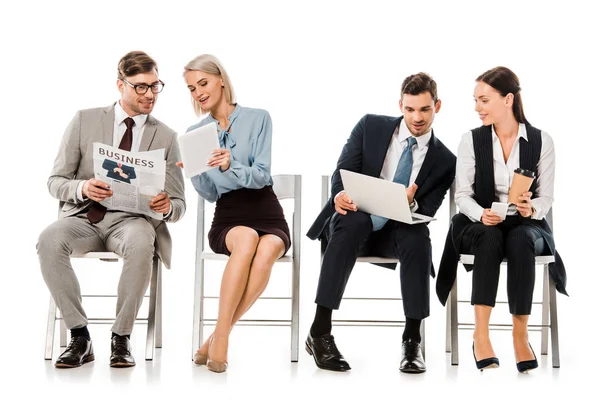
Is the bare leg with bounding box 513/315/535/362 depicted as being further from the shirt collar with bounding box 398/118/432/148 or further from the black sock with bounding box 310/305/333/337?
the shirt collar with bounding box 398/118/432/148

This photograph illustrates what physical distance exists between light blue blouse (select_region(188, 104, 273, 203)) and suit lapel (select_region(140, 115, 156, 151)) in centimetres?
21

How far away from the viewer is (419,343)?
3703mm

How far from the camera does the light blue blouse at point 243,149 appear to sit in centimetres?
387

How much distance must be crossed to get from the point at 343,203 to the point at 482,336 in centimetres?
81

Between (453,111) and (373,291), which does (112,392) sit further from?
(453,111)

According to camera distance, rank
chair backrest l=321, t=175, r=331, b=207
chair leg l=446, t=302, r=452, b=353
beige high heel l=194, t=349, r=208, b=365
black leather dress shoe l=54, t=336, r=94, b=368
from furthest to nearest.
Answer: chair backrest l=321, t=175, r=331, b=207 < chair leg l=446, t=302, r=452, b=353 < beige high heel l=194, t=349, r=208, b=365 < black leather dress shoe l=54, t=336, r=94, b=368

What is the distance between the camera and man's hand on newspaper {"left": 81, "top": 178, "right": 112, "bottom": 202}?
12.3 ft

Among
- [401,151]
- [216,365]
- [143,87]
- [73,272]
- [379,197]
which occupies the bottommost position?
[216,365]

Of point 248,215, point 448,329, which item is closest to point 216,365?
point 248,215

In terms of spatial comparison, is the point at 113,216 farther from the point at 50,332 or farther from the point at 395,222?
the point at 395,222

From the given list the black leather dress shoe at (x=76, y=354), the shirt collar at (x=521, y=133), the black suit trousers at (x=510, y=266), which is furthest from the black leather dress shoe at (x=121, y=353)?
the shirt collar at (x=521, y=133)

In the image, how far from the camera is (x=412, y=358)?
11.9ft

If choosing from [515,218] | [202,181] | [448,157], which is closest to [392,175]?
[448,157]

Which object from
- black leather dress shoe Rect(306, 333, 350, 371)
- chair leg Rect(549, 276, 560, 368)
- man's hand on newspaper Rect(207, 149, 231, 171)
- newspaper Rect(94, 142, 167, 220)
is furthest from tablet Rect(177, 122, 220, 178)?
chair leg Rect(549, 276, 560, 368)
